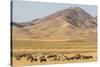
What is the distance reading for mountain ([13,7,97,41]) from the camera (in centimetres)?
216

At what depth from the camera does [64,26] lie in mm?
2260

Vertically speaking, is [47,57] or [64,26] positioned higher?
[64,26]

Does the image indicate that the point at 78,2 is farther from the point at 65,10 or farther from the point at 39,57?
the point at 39,57

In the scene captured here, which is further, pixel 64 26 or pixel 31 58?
pixel 64 26

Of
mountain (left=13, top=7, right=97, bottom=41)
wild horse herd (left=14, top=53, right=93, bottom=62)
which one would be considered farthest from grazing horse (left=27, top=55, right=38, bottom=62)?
mountain (left=13, top=7, right=97, bottom=41)

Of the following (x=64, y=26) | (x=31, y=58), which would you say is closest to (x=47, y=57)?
(x=31, y=58)

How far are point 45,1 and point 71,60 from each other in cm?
66

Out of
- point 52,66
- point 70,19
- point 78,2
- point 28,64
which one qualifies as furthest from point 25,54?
point 78,2

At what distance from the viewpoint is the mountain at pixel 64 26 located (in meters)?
2.16

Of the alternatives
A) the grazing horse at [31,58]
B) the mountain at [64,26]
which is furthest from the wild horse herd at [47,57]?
the mountain at [64,26]

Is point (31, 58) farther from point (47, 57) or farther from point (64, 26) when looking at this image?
point (64, 26)

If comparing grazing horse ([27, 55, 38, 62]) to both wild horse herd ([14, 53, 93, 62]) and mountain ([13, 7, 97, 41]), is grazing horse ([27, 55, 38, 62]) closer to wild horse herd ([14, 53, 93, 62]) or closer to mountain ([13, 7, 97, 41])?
wild horse herd ([14, 53, 93, 62])
